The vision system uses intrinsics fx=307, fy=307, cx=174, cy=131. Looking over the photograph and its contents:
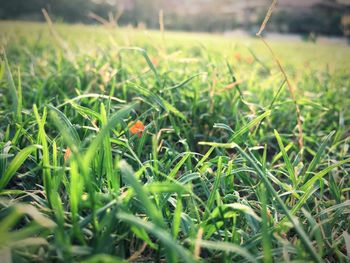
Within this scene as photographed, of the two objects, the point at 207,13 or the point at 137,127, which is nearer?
the point at 137,127

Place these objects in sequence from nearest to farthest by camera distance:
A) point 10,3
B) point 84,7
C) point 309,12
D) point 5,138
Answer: point 5,138, point 10,3, point 84,7, point 309,12

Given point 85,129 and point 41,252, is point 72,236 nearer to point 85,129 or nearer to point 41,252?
point 41,252

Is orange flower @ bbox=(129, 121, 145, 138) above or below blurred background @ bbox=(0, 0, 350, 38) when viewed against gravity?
below

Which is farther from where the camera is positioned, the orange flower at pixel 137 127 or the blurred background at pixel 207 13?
the blurred background at pixel 207 13

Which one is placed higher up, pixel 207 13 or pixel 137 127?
pixel 207 13

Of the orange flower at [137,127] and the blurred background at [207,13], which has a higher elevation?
the blurred background at [207,13]

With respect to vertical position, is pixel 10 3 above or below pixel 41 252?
above

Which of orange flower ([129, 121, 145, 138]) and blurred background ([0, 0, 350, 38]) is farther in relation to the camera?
blurred background ([0, 0, 350, 38])

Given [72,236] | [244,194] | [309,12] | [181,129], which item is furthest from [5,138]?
[309,12]
